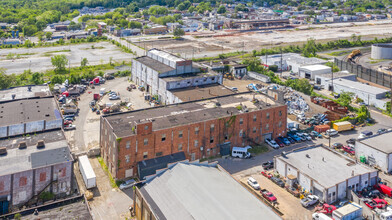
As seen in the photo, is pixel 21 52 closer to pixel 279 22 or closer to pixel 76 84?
pixel 76 84

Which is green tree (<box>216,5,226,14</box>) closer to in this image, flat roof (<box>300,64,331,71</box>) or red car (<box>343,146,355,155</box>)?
flat roof (<box>300,64,331,71</box>)

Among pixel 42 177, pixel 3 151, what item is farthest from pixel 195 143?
pixel 3 151

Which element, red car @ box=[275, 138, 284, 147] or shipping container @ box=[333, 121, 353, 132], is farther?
shipping container @ box=[333, 121, 353, 132]

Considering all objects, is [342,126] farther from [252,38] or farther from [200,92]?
[252,38]

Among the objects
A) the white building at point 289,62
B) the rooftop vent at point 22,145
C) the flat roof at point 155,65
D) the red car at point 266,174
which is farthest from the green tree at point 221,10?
the rooftop vent at point 22,145

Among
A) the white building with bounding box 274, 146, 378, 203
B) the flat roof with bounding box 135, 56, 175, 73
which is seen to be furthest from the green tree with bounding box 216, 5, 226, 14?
the white building with bounding box 274, 146, 378, 203

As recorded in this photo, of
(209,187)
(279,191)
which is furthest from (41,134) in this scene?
(279,191)

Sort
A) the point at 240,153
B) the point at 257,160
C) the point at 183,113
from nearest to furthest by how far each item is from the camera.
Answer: the point at 257,160 < the point at 240,153 < the point at 183,113
